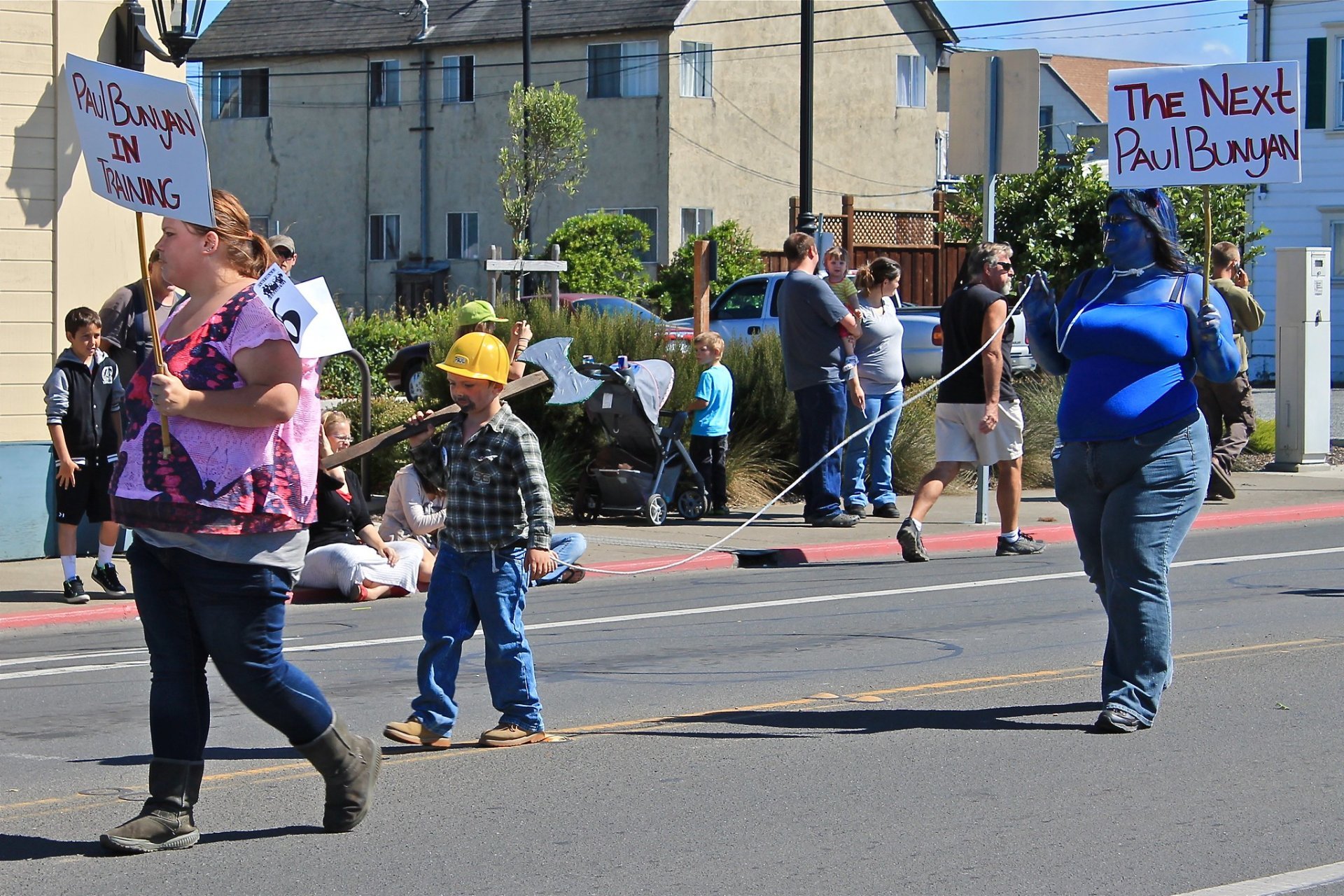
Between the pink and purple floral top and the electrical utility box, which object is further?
the electrical utility box

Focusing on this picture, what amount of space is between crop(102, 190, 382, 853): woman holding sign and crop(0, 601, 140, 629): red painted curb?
490 cm

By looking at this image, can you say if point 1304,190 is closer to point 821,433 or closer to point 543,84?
point 543,84

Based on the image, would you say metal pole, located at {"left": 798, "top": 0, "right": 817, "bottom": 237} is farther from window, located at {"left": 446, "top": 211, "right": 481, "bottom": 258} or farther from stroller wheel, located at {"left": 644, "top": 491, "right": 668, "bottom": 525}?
window, located at {"left": 446, "top": 211, "right": 481, "bottom": 258}

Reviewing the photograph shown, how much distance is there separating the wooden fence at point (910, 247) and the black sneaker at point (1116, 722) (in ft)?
84.7

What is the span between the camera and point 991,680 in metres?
7.62

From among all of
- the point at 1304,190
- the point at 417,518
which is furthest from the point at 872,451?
the point at 1304,190

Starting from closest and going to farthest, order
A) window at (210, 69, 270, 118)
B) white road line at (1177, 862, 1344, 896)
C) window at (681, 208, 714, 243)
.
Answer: white road line at (1177, 862, 1344, 896), window at (681, 208, 714, 243), window at (210, 69, 270, 118)

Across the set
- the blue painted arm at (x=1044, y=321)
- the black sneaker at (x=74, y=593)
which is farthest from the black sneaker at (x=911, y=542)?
the black sneaker at (x=74, y=593)

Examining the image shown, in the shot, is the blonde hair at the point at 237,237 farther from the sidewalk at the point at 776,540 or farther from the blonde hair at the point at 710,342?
the blonde hair at the point at 710,342

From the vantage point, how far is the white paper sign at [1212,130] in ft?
24.4

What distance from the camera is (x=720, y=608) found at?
32.8 feet

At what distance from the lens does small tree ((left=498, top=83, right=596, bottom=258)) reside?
3891cm

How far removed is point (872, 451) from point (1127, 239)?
778 centimetres

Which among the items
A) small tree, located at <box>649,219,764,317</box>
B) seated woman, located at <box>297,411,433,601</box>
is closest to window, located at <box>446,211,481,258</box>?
small tree, located at <box>649,219,764,317</box>
